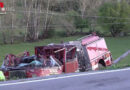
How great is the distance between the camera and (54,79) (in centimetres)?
890

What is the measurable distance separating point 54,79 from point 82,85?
3.74 ft

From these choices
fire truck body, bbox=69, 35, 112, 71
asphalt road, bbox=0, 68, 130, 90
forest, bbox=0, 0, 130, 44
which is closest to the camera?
asphalt road, bbox=0, 68, 130, 90

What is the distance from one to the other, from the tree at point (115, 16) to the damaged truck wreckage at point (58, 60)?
3950 cm

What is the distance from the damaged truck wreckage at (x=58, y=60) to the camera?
1294 centimetres

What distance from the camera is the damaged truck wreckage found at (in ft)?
42.5

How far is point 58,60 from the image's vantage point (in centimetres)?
1455

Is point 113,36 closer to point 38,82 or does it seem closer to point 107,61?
point 107,61

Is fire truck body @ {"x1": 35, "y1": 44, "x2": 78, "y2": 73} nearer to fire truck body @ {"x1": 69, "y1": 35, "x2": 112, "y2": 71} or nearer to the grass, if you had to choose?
fire truck body @ {"x1": 69, "y1": 35, "x2": 112, "y2": 71}

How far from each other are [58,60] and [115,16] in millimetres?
44858

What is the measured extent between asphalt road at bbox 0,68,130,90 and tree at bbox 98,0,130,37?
4843 centimetres

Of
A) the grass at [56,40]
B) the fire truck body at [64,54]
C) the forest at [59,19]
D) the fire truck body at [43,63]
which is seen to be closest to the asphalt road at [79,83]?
the fire truck body at [43,63]

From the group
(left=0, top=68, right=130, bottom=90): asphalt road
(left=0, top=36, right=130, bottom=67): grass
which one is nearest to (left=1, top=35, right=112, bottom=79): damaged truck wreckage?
(left=0, top=68, right=130, bottom=90): asphalt road

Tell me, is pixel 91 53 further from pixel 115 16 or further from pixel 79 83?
pixel 115 16

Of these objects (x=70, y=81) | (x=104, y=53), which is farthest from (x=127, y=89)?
(x=104, y=53)
